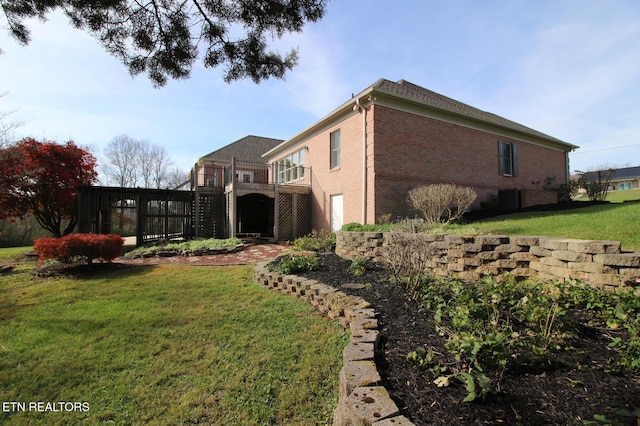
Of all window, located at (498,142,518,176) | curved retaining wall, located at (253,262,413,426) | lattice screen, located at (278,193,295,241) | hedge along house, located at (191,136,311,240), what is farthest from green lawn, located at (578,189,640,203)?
curved retaining wall, located at (253,262,413,426)

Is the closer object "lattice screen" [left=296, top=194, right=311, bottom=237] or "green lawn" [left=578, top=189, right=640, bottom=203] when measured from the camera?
"lattice screen" [left=296, top=194, right=311, bottom=237]

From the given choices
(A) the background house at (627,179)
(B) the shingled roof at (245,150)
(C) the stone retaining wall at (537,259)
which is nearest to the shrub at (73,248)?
(C) the stone retaining wall at (537,259)

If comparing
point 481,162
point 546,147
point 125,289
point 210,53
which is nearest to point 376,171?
point 481,162

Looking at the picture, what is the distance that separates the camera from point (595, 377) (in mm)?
1811

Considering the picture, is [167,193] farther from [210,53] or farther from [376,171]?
[210,53]

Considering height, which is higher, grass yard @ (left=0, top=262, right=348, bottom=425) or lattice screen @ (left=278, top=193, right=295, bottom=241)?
lattice screen @ (left=278, top=193, right=295, bottom=241)

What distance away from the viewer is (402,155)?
10.6m

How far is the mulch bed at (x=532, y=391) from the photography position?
1.53m

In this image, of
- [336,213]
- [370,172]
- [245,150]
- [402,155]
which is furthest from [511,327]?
[245,150]

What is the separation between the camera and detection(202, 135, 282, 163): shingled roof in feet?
68.7

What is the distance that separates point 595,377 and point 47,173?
602 inches

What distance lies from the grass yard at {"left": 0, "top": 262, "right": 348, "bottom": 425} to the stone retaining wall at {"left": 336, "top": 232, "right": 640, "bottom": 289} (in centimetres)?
235

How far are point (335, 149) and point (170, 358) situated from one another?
10.4 metres

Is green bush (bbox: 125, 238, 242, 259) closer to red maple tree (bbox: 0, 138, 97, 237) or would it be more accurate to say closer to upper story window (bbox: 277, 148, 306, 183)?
red maple tree (bbox: 0, 138, 97, 237)
